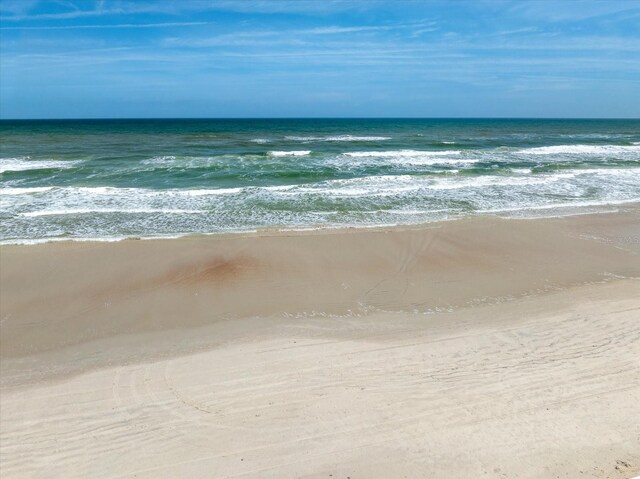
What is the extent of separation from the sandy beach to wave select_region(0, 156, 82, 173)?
14554mm

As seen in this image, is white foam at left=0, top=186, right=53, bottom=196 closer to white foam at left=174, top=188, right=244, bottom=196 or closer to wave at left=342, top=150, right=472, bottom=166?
white foam at left=174, top=188, right=244, bottom=196

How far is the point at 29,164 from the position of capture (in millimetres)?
24312

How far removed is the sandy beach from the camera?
4637 millimetres

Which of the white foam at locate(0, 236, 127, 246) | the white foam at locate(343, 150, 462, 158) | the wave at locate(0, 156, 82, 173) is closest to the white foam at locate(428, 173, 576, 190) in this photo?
the white foam at locate(343, 150, 462, 158)

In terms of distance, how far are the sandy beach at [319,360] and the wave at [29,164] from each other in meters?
14.6

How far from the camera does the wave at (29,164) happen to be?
2292 centimetres

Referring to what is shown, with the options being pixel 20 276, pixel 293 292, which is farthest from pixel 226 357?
pixel 20 276

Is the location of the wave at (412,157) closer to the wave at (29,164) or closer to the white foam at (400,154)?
the white foam at (400,154)

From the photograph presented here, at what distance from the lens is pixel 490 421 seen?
5.03 m

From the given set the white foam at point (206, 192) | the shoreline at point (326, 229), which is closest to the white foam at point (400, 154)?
the white foam at point (206, 192)

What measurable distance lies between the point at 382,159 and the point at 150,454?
25.3m

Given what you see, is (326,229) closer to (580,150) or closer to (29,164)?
(29,164)

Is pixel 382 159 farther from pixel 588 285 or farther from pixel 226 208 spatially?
pixel 588 285

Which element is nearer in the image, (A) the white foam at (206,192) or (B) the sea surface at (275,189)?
(B) the sea surface at (275,189)
